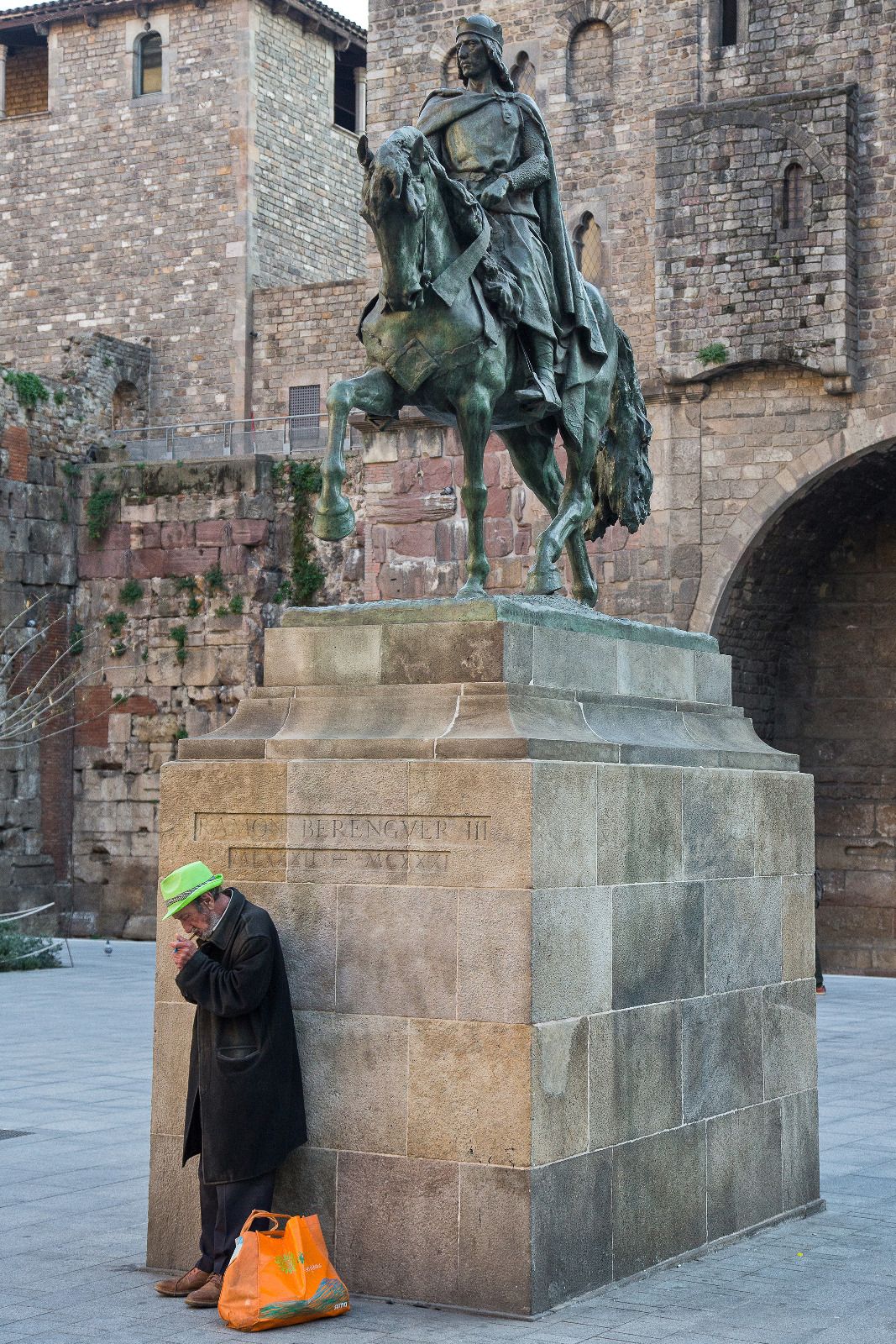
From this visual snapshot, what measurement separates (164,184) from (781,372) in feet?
53.7

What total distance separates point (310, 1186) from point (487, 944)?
1.06 metres

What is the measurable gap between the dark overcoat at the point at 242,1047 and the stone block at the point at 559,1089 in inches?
32.3

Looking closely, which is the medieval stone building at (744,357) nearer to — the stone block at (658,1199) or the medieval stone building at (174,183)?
the medieval stone building at (174,183)

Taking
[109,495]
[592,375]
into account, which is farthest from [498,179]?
[109,495]

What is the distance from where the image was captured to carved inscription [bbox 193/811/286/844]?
6559mm

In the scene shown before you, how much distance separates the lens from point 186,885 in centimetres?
612

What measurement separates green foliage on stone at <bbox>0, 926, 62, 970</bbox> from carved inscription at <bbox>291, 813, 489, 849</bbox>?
1272cm

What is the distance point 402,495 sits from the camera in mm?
20422

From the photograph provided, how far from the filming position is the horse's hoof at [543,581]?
7.93 m

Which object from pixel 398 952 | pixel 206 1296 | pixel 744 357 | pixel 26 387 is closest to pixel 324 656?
pixel 398 952

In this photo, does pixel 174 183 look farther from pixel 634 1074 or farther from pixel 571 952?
pixel 571 952

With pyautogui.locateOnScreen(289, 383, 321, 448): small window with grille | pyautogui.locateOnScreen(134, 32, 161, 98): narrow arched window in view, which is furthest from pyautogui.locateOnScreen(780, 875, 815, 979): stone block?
pyautogui.locateOnScreen(134, 32, 161, 98): narrow arched window

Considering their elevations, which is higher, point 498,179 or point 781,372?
point 781,372

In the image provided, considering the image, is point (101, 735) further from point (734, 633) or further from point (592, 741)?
point (592, 741)
